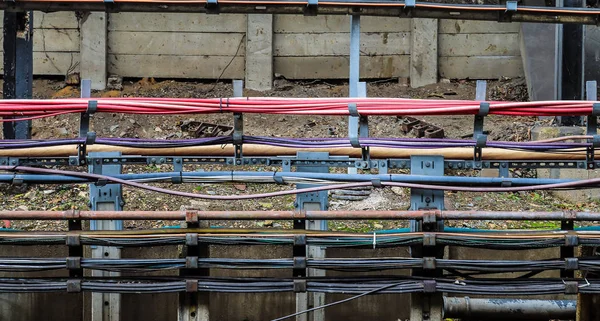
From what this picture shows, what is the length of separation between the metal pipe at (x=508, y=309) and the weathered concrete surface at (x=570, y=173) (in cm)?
354

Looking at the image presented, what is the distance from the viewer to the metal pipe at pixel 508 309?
18.0 ft

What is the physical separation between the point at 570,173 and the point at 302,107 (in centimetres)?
439

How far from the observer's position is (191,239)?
16.5ft

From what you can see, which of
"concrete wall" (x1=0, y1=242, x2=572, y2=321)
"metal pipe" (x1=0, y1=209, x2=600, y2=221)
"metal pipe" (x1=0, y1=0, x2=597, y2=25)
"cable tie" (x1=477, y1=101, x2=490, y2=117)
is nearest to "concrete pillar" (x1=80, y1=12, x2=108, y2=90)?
"metal pipe" (x1=0, y1=0, x2=597, y2=25)

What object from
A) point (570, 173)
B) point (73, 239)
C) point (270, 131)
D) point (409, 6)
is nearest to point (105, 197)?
point (73, 239)

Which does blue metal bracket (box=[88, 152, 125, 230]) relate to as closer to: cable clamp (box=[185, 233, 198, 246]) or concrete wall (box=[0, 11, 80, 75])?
cable clamp (box=[185, 233, 198, 246])

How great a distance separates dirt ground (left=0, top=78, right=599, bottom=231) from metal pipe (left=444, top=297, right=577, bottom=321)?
7.79 feet

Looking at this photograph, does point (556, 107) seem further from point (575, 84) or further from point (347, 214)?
point (575, 84)

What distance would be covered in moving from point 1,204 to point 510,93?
6683 millimetres

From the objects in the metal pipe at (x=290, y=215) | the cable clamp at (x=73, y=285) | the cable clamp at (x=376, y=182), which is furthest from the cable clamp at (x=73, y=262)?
the cable clamp at (x=376, y=182)

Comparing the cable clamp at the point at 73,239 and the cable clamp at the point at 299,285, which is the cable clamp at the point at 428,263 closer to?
the cable clamp at the point at 299,285

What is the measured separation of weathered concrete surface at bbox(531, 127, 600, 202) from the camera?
8.88 meters

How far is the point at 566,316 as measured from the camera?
18.2ft

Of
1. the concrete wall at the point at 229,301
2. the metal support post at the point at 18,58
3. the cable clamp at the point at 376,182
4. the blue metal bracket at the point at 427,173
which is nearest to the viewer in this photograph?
the cable clamp at the point at 376,182
